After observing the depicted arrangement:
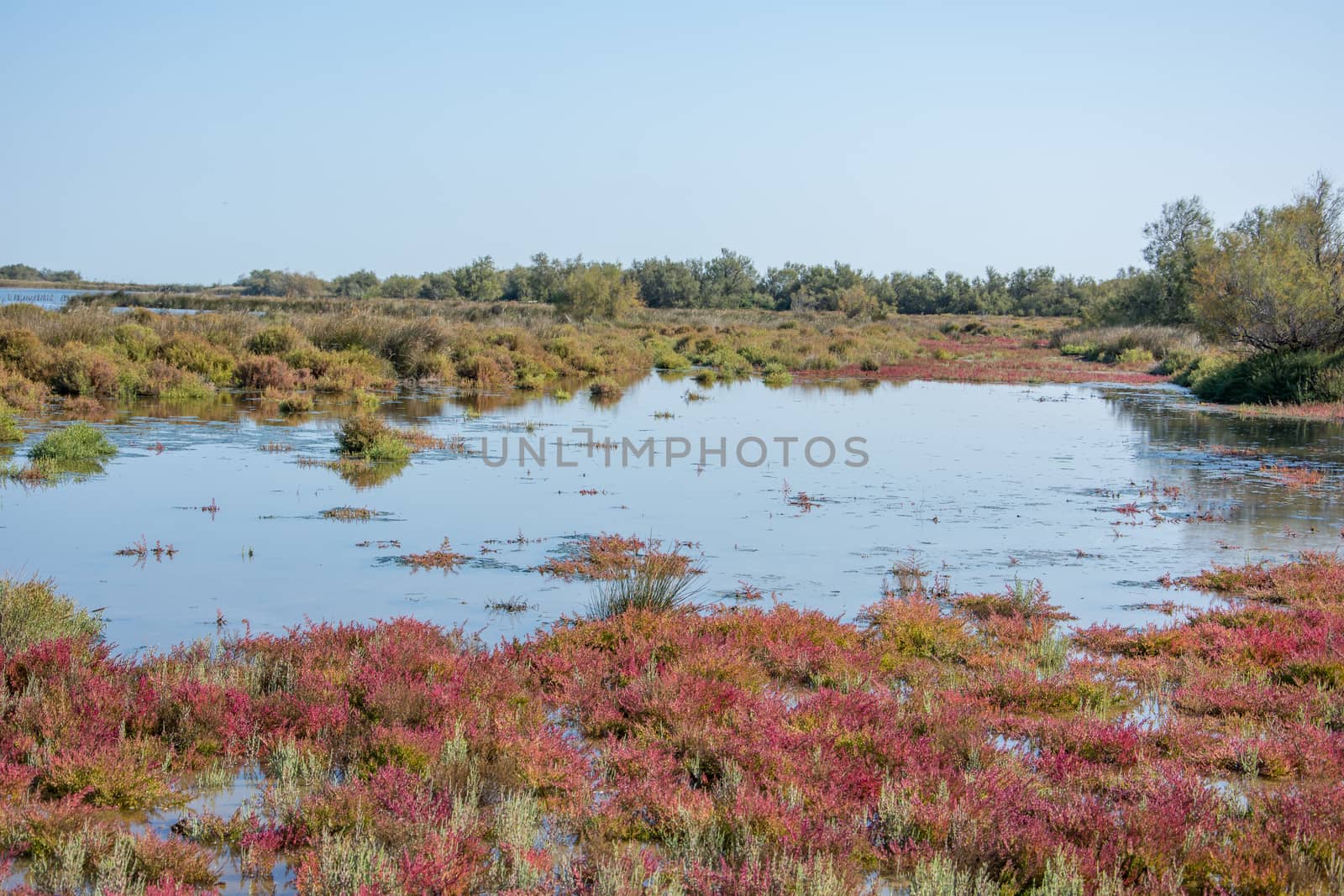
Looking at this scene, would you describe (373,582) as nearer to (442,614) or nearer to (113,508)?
(442,614)

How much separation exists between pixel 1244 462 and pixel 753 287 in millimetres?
102727

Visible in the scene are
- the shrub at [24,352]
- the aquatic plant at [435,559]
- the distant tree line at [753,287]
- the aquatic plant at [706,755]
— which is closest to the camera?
the aquatic plant at [706,755]

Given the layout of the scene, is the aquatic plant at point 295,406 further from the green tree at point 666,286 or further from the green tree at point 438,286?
the green tree at point 438,286

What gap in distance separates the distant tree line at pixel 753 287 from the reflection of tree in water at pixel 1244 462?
69400 millimetres

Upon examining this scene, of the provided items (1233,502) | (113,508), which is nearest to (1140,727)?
(1233,502)

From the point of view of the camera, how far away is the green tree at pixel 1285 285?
28.5 meters

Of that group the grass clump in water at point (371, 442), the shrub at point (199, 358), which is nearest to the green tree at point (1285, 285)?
the grass clump in water at point (371, 442)

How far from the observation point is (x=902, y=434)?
21.9 metres

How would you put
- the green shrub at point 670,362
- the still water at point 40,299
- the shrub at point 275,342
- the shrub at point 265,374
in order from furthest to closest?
the green shrub at point 670,362 → the still water at point 40,299 → the shrub at point 275,342 → the shrub at point 265,374

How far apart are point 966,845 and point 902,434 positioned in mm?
17830

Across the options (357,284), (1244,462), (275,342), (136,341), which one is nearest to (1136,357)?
(1244,462)

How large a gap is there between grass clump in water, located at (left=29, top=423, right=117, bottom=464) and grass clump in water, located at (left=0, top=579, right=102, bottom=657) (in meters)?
8.33

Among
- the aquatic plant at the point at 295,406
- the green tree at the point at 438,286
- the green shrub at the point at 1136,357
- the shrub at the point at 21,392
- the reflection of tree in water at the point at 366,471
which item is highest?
the green tree at the point at 438,286

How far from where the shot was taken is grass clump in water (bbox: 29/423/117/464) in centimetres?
1488
